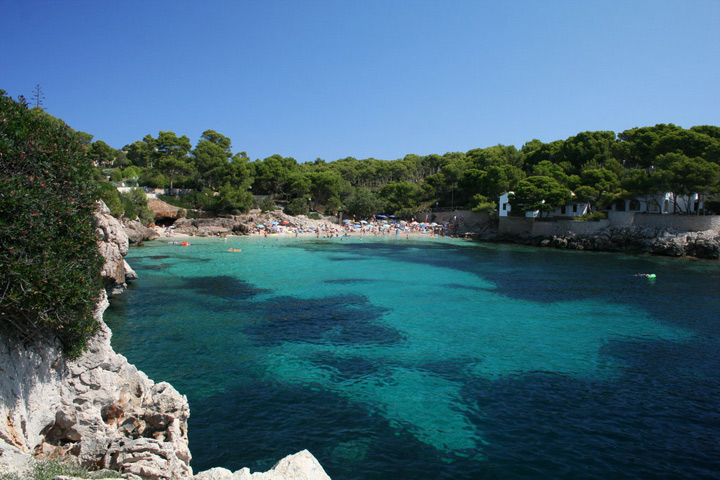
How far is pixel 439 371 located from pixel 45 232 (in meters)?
10.6

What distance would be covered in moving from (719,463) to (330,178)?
7377 centimetres

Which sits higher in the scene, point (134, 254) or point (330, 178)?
point (330, 178)

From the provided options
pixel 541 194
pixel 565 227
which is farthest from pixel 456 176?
pixel 565 227

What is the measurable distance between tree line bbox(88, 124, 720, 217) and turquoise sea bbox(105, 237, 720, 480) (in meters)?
27.4

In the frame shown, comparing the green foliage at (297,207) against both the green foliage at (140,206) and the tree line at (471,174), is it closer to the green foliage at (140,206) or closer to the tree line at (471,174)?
the tree line at (471,174)

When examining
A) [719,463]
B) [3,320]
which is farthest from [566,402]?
[3,320]

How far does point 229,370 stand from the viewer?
1290cm

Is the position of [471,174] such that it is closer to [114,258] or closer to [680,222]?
[680,222]

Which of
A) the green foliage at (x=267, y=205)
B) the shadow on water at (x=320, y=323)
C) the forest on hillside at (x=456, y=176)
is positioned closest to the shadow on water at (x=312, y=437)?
the shadow on water at (x=320, y=323)

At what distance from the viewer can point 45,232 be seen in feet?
21.4

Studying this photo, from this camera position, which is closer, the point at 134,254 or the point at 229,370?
the point at 229,370

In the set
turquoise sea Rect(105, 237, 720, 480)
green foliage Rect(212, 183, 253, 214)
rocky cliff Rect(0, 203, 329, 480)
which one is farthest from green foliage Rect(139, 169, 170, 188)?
rocky cliff Rect(0, 203, 329, 480)

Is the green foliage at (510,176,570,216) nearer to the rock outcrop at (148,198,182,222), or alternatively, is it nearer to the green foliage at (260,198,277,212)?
the green foliage at (260,198,277,212)

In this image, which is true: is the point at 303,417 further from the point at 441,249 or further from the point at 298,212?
the point at 298,212
